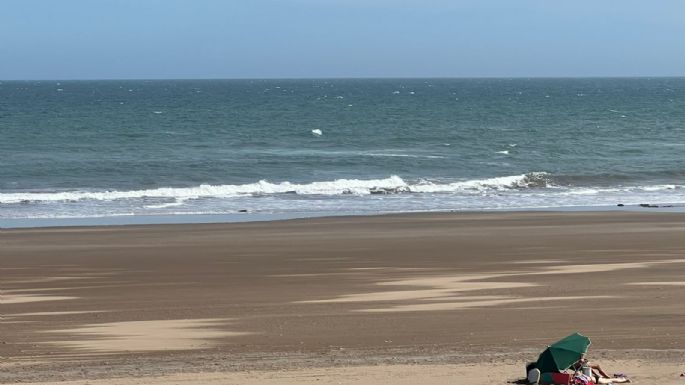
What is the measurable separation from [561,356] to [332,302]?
5.44 m

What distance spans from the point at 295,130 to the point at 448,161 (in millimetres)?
19205

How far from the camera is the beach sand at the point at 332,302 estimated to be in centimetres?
1251

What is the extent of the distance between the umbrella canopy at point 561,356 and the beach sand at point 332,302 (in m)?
0.44

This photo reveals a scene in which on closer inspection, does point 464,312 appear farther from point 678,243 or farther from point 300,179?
point 300,179

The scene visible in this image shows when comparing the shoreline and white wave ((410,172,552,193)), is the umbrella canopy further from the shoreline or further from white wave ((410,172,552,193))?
white wave ((410,172,552,193))

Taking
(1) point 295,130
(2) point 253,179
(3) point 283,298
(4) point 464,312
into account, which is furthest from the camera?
(1) point 295,130

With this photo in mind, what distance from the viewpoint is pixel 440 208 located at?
31.6 metres

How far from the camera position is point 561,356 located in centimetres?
1155

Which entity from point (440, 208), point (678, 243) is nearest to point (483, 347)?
point (678, 243)

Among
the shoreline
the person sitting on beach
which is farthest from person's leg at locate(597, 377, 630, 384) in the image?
the shoreline

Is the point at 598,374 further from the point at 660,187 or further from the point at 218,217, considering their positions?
the point at 660,187

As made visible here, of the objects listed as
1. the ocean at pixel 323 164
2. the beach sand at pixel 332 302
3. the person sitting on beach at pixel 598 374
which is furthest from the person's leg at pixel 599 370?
the ocean at pixel 323 164

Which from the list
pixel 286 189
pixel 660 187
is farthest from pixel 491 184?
pixel 286 189

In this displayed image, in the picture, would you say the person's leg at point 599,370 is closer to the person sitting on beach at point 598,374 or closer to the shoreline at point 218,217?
the person sitting on beach at point 598,374
